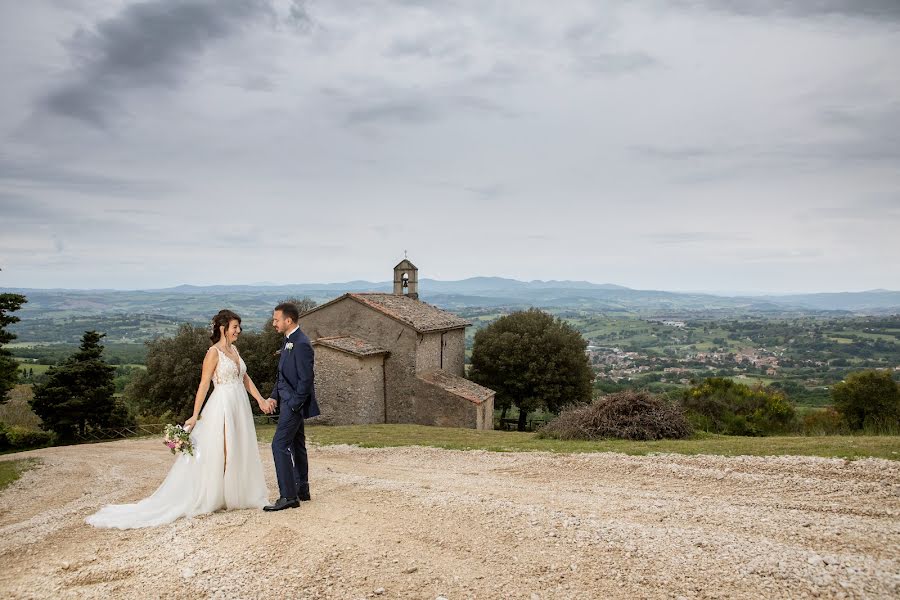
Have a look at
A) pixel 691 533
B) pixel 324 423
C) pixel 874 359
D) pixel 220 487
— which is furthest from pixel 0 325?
pixel 874 359

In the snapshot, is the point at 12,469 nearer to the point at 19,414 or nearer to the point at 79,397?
the point at 79,397

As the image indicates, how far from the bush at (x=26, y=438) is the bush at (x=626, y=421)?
2953 cm

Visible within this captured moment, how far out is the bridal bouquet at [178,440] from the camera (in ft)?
26.6

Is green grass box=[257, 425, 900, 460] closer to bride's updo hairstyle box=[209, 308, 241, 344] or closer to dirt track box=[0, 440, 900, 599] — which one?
dirt track box=[0, 440, 900, 599]

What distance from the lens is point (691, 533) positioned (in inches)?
271

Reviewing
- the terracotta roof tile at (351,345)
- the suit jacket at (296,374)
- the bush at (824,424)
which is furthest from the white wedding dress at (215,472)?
the bush at (824,424)

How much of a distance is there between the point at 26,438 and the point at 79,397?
3.21 m

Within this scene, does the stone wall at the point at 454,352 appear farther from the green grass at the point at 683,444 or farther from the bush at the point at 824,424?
the bush at the point at 824,424

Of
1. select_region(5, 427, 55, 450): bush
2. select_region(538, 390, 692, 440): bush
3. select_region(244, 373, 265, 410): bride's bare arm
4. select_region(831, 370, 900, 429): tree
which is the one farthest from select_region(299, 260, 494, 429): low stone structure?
select_region(244, 373, 265, 410): bride's bare arm

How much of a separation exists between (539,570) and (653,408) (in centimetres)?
1290

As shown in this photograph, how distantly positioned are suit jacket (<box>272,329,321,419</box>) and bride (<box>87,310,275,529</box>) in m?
0.29

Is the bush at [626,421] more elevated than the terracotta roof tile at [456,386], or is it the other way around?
the bush at [626,421]

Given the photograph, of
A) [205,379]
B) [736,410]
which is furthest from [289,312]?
[736,410]

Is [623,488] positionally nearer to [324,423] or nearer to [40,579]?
[40,579]
